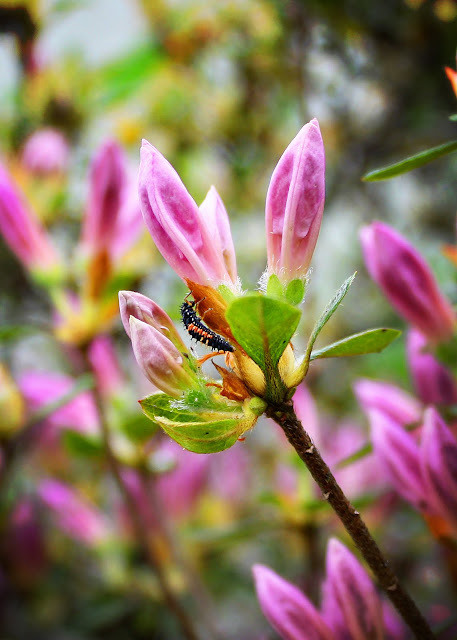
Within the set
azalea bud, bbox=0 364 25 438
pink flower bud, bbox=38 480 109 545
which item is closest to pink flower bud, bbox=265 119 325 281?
azalea bud, bbox=0 364 25 438

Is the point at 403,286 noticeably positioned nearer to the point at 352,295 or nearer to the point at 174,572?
the point at 174,572

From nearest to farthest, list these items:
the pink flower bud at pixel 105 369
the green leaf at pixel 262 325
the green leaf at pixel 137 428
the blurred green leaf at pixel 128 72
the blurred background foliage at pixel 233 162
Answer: the green leaf at pixel 262 325 → the green leaf at pixel 137 428 → the pink flower bud at pixel 105 369 → the blurred background foliage at pixel 233 162 → the blurred green leaf at pixel 128 72

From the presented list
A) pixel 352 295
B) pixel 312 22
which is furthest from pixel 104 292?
pixel 352 295

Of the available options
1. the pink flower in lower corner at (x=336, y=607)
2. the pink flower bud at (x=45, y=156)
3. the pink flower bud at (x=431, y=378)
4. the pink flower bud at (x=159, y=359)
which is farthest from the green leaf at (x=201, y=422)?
the pink flower bud at (x=45, y=156)

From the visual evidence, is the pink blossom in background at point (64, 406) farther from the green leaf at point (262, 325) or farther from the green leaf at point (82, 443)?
the green leaf at point (262, 325)

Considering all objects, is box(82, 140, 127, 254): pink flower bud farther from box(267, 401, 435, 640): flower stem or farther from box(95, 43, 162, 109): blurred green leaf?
box(95, 43, 162, 109): blurred green leaf

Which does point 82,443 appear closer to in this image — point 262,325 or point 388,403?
point 388,403

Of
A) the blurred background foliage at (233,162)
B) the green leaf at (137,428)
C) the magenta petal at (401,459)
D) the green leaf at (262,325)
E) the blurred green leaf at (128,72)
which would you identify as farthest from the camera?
the blurred green leaf at (128,72)
